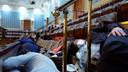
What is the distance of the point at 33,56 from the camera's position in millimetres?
1323

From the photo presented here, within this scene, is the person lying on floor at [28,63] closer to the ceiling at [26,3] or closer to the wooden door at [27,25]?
the ceiling at [26,3]

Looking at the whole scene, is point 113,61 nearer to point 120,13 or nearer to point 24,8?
point 120,13

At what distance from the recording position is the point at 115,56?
1012 millimetres

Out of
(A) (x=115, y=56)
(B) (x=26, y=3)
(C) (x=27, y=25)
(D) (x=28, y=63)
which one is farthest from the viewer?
(C) (x=27, y=25)

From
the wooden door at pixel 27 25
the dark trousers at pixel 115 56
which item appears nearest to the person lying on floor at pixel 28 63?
the dark trousers at pixel 115 56

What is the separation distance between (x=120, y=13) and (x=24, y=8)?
50.7ft

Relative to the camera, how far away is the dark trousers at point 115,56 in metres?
0.99

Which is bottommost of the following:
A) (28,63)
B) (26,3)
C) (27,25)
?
(28,63)

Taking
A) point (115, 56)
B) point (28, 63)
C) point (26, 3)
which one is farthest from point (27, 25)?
Result: point (115, 56)

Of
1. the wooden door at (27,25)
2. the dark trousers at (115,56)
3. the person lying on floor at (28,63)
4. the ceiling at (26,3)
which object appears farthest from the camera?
the wooden door at (27,25)

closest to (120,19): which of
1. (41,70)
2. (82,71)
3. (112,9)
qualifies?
(112,9)

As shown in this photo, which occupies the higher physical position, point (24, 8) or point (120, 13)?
point (24, 8)

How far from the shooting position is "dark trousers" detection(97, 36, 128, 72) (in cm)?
99

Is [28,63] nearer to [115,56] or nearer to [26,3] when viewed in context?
[115,56]
